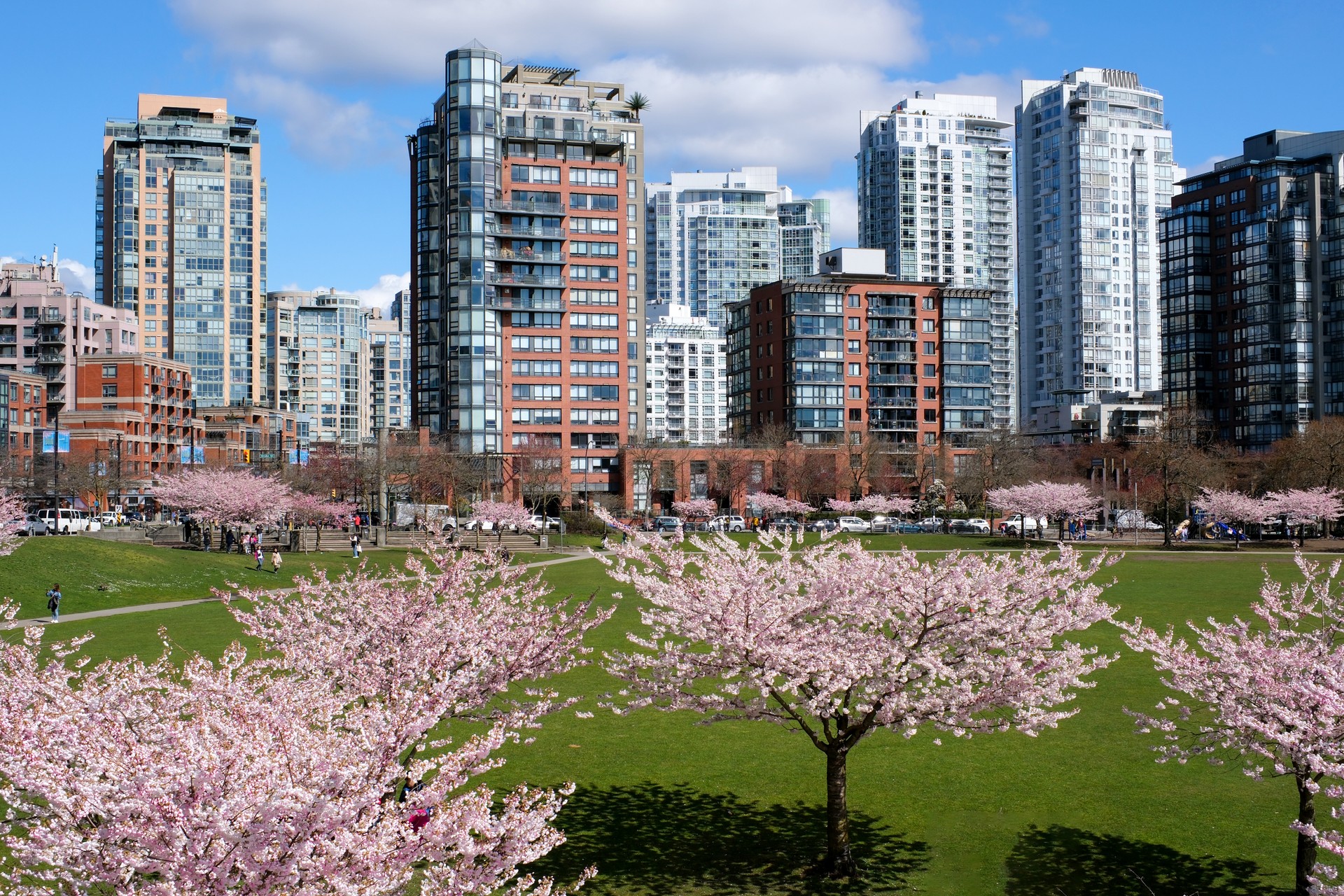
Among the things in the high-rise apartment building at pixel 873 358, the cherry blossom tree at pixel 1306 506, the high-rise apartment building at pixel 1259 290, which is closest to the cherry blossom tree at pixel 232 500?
the high-rise apartment building at pixel 873 358

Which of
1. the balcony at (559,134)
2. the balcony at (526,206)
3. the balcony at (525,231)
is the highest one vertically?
the balcony at (559,134)

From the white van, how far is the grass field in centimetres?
7170

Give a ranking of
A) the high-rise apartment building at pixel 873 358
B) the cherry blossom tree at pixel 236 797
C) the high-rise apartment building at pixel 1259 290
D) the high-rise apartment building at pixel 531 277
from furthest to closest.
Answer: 1. the high-rise apartment building at pixel 1259 290
2. the high-rise apartment building at pixel 873 358
3. the high-rise apartment building at pixel 531 277
4. the cherry blossom tree at pixel 236 797

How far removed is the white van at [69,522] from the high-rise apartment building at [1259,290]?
138 meters

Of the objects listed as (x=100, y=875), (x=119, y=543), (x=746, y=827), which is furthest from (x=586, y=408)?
(x=100, y=875)

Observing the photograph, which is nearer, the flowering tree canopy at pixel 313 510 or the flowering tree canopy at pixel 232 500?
the flowering tree canopy at pixel 232 500

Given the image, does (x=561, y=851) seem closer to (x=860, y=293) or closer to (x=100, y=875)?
(x=100, y=875)

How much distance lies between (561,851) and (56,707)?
30.9 feet

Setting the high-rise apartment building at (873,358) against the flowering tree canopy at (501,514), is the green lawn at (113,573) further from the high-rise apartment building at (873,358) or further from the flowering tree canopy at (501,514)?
the high-rise apartment building at (873,358)

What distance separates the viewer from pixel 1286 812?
20.7 metres

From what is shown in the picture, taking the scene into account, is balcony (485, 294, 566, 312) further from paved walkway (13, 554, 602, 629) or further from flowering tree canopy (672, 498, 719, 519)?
paved walkway (13, 554, 602, 629)

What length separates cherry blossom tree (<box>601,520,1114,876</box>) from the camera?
17.0m

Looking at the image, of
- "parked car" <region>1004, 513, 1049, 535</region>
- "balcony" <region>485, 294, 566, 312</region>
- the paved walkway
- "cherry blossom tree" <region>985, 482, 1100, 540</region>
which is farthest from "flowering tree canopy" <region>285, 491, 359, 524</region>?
"parked car" <region>1004, 513, 1049, 535</region>

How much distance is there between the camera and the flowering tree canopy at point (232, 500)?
77.2 m
